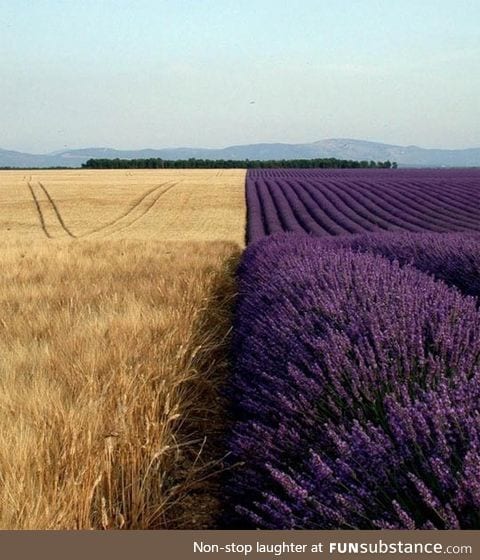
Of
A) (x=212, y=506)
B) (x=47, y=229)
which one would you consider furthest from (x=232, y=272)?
(x=47, y=229)

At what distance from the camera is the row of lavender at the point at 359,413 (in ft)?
4.65

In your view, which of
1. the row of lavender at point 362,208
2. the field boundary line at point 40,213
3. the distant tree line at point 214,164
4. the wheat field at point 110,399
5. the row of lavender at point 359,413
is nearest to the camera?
the row of lavender at point 359,413

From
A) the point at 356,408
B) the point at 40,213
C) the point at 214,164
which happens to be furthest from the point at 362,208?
the point at 214,164

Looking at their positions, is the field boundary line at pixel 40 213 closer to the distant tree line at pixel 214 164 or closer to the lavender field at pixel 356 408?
the lavender field at pixel 356 408

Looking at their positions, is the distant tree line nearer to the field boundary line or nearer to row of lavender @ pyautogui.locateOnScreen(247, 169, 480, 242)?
the field boundary line

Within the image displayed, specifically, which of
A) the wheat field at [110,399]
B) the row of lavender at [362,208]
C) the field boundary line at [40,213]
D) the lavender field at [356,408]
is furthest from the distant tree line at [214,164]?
the lavender field at [356,408]

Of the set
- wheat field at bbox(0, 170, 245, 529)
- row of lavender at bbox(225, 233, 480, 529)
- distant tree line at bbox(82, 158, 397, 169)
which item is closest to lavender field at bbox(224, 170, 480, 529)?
row of lavender at bbox(225, 233, 480, 529)

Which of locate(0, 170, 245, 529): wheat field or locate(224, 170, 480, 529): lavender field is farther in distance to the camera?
locate(0, 170, 245, 529): wheat field

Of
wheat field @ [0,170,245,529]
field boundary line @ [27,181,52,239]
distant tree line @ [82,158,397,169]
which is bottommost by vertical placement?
field boundary line @ [27,181,52,239]

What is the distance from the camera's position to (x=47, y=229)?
78.6 feet

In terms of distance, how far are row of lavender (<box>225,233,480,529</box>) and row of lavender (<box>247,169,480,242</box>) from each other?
1236 cm

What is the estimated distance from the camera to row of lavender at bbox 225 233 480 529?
1.42 metres

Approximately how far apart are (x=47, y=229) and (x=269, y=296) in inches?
855

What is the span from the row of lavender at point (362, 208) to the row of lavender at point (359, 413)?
12.4 m
